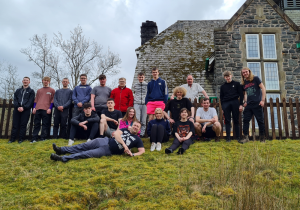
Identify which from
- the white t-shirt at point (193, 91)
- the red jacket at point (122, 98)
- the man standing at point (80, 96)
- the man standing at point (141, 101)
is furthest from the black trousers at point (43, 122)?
the white t-shirt at point (193, 91)

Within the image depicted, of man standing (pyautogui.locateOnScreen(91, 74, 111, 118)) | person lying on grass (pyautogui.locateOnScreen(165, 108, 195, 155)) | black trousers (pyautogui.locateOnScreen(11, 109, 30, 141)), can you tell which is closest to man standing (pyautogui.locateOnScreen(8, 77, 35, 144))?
black trousers (pyautogui.locateOnScreen(11, 109, 30, 141))

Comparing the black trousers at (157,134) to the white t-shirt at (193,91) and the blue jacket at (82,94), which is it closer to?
the white t-shirt at (193,91)

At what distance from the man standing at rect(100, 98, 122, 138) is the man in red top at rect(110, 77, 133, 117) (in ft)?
1.72

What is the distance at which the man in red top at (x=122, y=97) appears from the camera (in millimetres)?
7984

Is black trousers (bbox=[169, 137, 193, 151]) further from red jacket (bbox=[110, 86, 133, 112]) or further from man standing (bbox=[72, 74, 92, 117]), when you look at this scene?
man standing (bbox=[72, 74, 92, 117])

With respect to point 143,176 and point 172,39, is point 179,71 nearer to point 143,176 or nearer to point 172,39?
point 172,39

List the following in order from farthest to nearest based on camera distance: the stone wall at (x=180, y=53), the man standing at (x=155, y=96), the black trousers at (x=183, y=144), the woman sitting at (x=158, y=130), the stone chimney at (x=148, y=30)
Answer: the stone chimney at (x=148, y=30), the stone wall at (x=180, y=53), the man standing at (x=155, y=96), the woman sitting at (x=158, y=130), the black trousers at (x=183, y=144)

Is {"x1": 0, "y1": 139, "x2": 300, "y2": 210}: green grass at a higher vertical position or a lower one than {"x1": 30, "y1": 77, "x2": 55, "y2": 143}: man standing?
lower

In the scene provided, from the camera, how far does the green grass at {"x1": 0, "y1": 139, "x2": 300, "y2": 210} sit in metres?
3.49

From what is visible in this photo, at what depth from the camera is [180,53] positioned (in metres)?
15.7

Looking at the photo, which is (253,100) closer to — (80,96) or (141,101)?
(141,101)

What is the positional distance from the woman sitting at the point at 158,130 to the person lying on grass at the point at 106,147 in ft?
2.15

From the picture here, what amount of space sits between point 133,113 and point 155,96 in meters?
1.03

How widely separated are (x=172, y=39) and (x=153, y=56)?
2443mm
